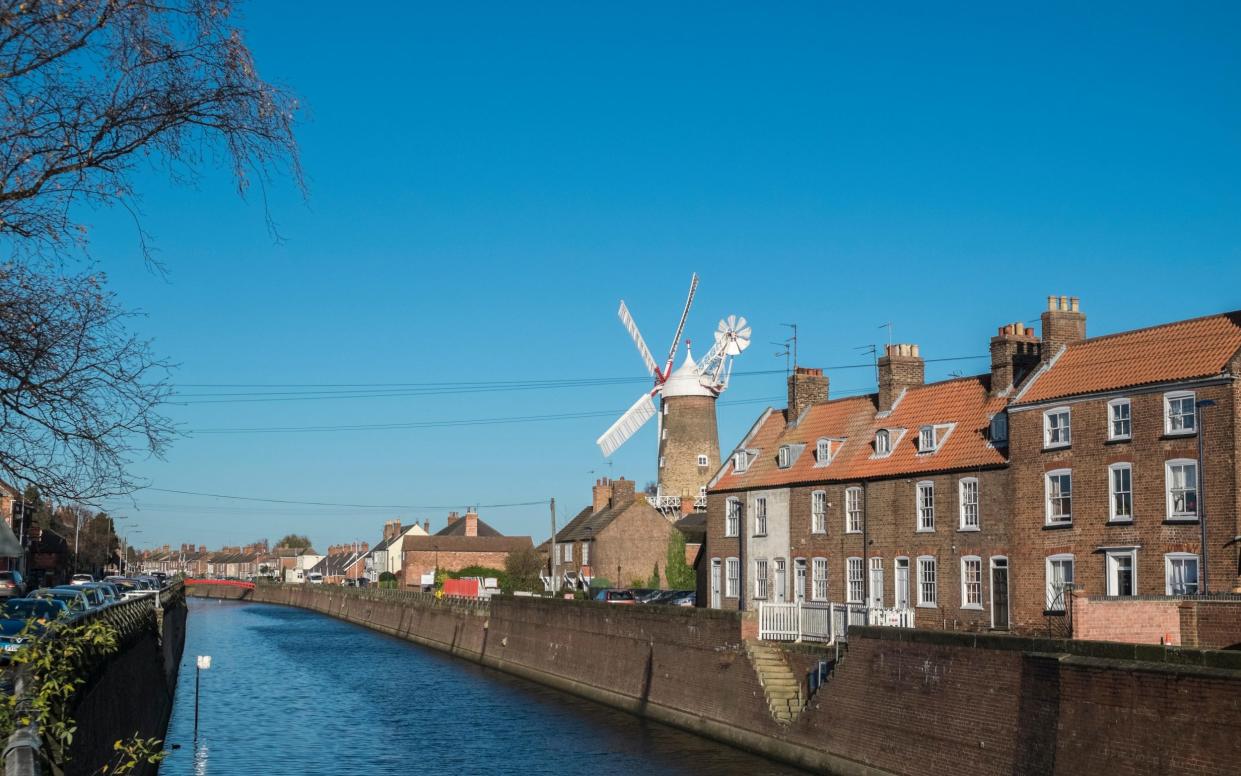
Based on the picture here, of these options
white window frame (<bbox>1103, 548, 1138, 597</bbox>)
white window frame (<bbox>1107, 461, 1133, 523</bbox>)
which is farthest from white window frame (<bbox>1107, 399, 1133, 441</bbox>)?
white window frame (<bbox>1103, 548, 1138, 597</bbox>)

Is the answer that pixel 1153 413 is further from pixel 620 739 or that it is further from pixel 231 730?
pixel 231 730

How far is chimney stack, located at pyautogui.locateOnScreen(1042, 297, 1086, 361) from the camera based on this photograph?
40281 millimetres

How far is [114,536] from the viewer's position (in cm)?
13875

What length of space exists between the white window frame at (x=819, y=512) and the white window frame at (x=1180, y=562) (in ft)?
48.5

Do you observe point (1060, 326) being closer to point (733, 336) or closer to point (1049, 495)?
point (1049, 495)

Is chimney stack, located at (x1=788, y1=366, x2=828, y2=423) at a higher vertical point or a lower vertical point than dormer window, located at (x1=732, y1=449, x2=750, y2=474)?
higher

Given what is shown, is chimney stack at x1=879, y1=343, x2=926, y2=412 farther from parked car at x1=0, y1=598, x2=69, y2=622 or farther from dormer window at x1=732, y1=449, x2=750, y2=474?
parked car at x1=0, y1=598, x2=69, y2=622

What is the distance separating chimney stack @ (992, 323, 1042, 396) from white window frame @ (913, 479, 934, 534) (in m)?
4.15

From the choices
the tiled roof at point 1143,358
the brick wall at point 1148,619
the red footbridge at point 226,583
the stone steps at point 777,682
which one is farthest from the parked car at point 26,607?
the red footbridge at point 226,583

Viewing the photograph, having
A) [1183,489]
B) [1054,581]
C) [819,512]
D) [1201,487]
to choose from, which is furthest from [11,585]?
[1201,487]

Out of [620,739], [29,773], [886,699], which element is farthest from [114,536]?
[29,773]

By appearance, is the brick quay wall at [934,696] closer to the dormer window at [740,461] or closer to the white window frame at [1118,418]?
the dormer window at [740,461]

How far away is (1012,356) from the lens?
137 feet

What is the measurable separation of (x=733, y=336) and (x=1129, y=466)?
5570 centimetres
